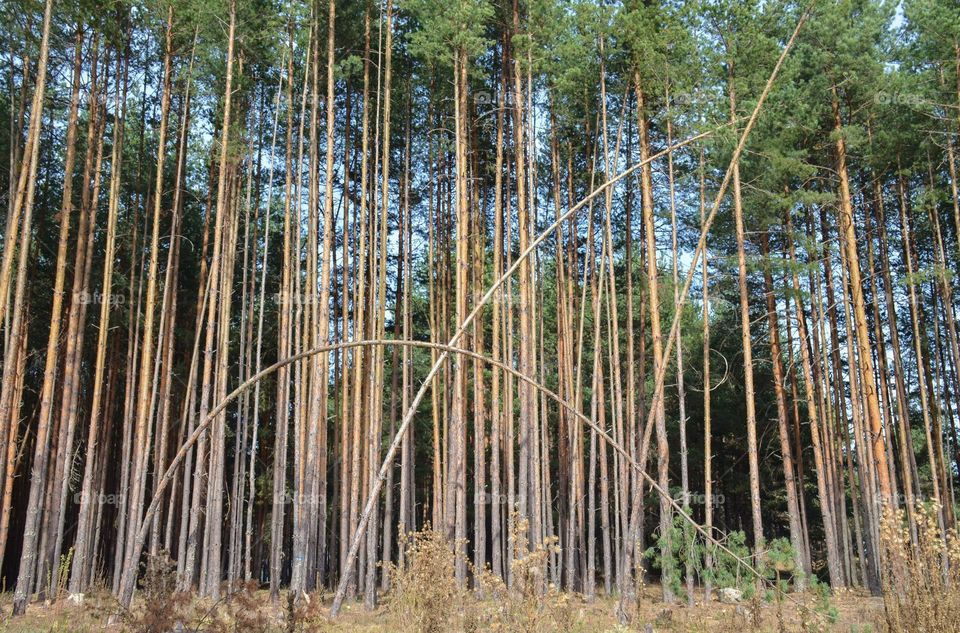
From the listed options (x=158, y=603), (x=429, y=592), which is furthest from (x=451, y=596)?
(x=158, y=603)

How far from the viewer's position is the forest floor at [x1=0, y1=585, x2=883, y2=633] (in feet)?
11.3

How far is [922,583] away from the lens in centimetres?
443

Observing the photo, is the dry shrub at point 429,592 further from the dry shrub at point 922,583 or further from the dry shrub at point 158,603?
the dry shrub at point 922,583

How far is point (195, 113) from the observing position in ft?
44.1

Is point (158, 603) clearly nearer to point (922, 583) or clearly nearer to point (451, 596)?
point (451, 596)

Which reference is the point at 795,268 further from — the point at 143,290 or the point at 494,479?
the point at 143,290

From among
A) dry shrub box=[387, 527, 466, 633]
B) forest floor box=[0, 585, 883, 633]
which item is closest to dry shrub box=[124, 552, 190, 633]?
forest floor box=[0, 585, 883, 633]

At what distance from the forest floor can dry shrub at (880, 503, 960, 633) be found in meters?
0.53

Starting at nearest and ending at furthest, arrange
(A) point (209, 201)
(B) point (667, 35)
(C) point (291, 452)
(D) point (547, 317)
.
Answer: (B) point (667, 35) < (A) point (209, 201) < (D) point (547, 317) < (C) point (291, 452)

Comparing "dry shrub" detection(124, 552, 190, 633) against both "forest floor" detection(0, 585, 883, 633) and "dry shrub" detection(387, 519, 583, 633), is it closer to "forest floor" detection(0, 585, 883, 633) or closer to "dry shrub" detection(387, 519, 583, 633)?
"forest floor" detection(0, 585, 883, 633)

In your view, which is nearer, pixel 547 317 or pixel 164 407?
pixel 164 407

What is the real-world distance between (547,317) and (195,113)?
876 centimetres

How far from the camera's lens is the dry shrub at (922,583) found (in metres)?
4.25

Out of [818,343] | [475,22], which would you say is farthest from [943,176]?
[475,22]
